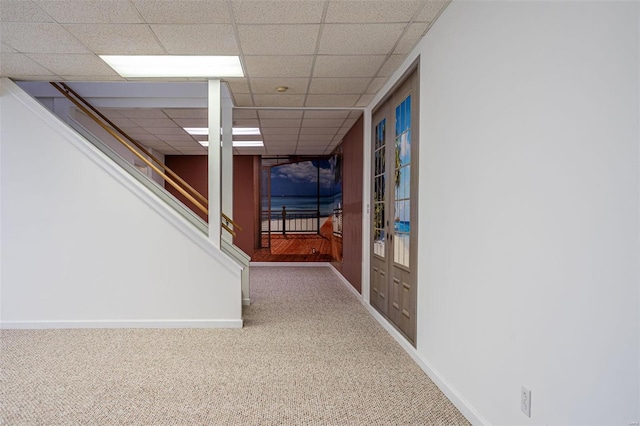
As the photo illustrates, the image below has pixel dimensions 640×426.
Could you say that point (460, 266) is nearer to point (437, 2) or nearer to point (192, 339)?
point (437, 2)

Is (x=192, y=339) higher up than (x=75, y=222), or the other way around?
(x=75, y=222)

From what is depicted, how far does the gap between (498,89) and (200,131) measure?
583 cm

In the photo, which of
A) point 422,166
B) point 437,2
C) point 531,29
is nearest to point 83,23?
point 437,2

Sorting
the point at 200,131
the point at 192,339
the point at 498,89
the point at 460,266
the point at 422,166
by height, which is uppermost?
the point at 200,131

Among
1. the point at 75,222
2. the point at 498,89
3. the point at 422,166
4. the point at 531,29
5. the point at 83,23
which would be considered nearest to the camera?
the point at 531,29

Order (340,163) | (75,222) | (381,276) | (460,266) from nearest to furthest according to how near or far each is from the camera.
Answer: (460,266)
(75,222)
(381,276)
(340,163)

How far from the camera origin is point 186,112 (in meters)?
5.73

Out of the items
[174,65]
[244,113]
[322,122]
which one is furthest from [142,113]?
[322,122]

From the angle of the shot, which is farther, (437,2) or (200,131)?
(200,131)

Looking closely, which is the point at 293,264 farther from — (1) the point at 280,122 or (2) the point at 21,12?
(2) the point at 21,12

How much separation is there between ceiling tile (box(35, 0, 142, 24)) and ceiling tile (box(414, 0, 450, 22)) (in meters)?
1.99

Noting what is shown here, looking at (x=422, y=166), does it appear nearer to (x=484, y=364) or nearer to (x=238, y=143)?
(x=484, y=364)

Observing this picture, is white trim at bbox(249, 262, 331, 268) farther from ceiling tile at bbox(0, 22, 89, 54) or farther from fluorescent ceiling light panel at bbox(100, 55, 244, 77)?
ceiling tile at bbox(0, 22, 89, 54)

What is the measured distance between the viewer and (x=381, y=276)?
4.71 metres
